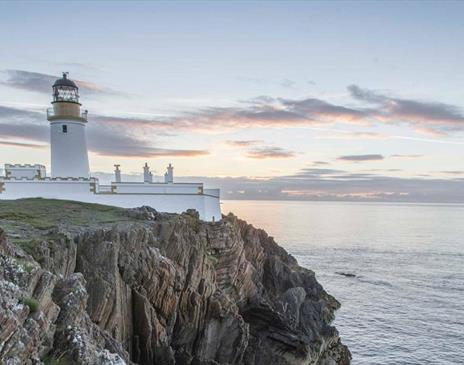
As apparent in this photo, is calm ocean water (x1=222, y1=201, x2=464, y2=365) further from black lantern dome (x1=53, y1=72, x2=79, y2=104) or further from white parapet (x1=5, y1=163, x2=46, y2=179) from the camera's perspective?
black lantern dome (x1=53, y1=72, x2=79, y2=104)

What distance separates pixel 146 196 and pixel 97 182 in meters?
5.02

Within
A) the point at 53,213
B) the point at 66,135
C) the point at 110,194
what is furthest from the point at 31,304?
the point at 66,135

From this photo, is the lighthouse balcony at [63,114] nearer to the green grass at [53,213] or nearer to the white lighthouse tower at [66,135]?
the white lighthouse tower at [66,135]

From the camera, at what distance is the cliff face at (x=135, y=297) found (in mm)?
12727

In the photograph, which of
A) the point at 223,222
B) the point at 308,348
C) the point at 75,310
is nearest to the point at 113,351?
the point at 75,310

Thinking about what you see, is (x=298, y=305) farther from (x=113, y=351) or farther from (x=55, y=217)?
(x=113, y=351)

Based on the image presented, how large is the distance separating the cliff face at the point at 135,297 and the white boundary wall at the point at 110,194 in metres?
2.73

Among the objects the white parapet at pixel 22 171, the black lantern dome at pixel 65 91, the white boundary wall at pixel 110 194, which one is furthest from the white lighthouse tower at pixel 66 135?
the white boundary wall at pixel 110 194

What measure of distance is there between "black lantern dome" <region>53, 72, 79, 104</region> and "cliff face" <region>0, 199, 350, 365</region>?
12.7 meters

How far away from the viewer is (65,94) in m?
44.5

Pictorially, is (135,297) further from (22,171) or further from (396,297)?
(396,297)

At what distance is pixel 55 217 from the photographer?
94.8 ft

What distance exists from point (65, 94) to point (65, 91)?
374mm

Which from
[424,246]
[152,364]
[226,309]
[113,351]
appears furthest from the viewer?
[424,246]
